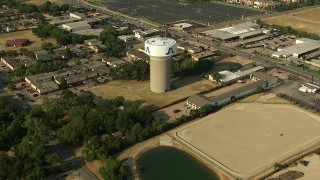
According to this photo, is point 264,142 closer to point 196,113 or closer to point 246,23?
point 196,113

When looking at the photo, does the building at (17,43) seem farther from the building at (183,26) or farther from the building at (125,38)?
the building at (183,26)

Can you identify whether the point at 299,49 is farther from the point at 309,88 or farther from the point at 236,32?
the point at 309,88

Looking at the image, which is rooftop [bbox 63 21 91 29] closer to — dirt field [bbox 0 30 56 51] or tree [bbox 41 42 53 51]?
dirt field [bbox 0 30 56 51]

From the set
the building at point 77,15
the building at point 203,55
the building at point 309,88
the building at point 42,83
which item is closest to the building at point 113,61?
the building at point 42,83

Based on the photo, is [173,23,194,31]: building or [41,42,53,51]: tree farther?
[173,23,194,31]: building

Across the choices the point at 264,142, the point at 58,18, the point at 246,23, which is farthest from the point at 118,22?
the point at 264,142

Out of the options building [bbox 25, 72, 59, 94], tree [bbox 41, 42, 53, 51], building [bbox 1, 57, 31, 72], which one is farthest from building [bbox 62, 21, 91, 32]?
building [bbox 25, 72, 59, 94]
